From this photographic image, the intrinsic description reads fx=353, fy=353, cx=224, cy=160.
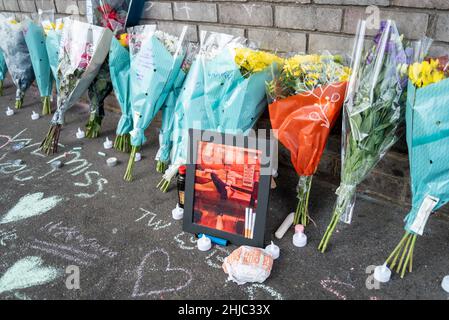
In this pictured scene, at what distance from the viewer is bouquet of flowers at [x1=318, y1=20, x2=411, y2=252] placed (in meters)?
1.62

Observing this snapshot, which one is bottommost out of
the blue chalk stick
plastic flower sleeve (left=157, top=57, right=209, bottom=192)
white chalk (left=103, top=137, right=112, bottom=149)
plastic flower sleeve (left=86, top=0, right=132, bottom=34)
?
the blue chalk stick

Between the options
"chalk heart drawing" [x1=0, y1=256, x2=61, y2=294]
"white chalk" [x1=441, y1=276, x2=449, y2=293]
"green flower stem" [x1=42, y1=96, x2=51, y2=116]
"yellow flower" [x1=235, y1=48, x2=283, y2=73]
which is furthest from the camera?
"green flower stem" [x1=42, y1=96, x2=51, y2=116]

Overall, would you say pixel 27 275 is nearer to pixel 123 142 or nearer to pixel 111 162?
pixel 111 162

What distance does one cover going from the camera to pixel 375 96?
164 cm

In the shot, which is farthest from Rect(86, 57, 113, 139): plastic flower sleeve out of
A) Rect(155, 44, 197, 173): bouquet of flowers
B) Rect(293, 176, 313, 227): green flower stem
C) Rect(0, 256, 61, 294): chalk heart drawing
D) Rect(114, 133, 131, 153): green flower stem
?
Rect(293, 176, 313, 227): green flower stem

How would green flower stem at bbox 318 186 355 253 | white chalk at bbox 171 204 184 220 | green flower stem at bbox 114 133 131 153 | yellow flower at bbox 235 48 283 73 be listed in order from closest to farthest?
green flower stem at bbox 318 186 355 253
yellow flower at bbox 235 48 283 73
white chalk at bbox 171 204 184 220
green flower stem at bbox 114 133 131 153

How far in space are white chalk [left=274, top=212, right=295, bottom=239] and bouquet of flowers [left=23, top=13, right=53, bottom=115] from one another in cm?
268

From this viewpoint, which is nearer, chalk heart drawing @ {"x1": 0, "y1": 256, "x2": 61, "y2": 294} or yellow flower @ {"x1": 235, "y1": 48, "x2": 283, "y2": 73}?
chalk heart drawing @ {"x1": 0, "y1": 256, "x2": 61, "y2": 294}

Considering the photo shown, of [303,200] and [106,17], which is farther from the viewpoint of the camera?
[106,17]

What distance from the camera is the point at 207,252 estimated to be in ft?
5.91

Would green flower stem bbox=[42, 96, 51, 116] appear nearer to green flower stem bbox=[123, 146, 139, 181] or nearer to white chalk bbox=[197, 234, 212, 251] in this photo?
green flower stem bbox=[123, 146, 139, 181]

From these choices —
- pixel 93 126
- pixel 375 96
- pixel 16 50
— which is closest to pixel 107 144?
pixel 93 126

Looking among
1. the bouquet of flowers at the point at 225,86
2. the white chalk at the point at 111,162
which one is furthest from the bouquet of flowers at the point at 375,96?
the white chalk at the point at 111,162

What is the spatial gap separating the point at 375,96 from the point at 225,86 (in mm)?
778
